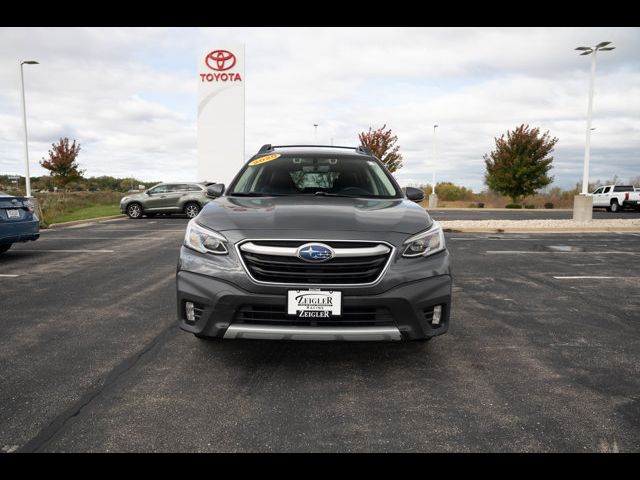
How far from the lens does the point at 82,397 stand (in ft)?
10.1

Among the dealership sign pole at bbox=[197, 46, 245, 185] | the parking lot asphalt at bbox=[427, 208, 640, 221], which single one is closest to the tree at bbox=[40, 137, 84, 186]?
the dealership sign pole at bbox=[197, 46, 245, 185]

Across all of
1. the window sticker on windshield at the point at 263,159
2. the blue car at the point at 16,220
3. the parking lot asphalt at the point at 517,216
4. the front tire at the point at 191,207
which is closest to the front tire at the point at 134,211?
the front tire at the point at 191,207

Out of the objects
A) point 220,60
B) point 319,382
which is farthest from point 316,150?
point 220,60

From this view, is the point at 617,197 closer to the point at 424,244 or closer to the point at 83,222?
the point at 83,222

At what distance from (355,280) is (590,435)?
1552 millimetres

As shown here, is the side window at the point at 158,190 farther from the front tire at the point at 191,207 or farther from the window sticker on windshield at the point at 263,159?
the window sticker on windshield at the point at 263,159

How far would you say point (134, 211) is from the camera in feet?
70.1

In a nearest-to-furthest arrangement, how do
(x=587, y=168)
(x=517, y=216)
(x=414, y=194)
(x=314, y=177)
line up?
(x=414, y=194) < (x=314, y=177) < (x=587, y=168) < (x=517, y=216)

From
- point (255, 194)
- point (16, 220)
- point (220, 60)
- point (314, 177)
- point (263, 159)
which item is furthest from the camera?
point (220, 60)

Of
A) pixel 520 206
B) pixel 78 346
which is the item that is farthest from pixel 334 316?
pixel 520 206

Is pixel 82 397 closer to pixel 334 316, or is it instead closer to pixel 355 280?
pixel 334 316

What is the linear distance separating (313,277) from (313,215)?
22.3 inches

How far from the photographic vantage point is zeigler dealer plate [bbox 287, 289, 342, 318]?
3146 millimetres
